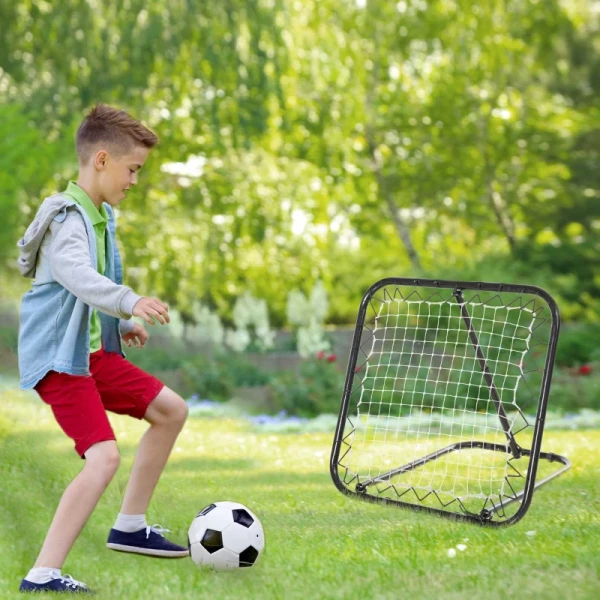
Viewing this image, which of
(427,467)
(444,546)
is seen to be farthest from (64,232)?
(427,467)

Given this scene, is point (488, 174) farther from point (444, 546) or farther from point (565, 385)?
point (444, 546)

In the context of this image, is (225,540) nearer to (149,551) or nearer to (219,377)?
(149,551)

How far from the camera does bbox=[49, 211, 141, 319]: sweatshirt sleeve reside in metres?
2.94

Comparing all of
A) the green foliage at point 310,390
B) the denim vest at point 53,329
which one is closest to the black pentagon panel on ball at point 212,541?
the denim vest at point 53,329

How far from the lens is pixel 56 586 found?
9.75 feet

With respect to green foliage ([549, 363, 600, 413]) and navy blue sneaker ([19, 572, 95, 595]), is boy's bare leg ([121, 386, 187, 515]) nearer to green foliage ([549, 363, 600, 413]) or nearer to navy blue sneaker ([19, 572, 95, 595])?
navy blue sneaker ([19, 572, 95, 595])

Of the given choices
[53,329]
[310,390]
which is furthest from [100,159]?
[310,390]

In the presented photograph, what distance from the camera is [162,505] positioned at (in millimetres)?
4754

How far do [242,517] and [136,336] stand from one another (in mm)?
814

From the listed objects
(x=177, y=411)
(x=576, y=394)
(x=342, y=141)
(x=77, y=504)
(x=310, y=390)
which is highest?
(x=342, y=141)

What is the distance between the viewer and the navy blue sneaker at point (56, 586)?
2.96m

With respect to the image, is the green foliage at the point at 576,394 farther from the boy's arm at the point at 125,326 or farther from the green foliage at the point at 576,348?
the boy's arm at the point at 125,326

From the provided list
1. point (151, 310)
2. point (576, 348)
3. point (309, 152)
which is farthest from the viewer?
point (309, 152)

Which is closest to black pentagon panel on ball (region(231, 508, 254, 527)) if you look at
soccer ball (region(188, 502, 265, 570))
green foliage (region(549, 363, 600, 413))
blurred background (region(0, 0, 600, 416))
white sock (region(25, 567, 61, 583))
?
soccer ball (region(188, 502, 265, 570))
